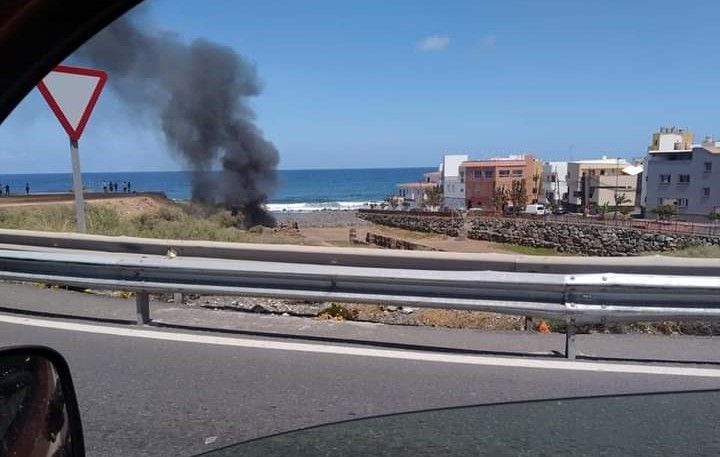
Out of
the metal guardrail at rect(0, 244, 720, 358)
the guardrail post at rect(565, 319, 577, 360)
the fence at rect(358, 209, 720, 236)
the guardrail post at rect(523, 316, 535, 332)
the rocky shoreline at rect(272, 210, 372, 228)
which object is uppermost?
the metal guardrail at rect(0, 244, 720, 358)

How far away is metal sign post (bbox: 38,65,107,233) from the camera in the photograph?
699 cm

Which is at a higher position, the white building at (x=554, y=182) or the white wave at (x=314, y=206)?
the white building at (x=554, y=182)

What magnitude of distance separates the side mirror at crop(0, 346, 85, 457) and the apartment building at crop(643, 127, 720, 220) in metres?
74.1

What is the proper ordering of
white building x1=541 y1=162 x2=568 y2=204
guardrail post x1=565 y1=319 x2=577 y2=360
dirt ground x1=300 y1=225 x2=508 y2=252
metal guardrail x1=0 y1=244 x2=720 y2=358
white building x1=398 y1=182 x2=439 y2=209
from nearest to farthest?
metal guardrail x1=0 y1=244 x2=720 y2=358
guardrail post x1=565 y1=319 x2=577 y2=360
dirt ground x1=300 y1=225 x2=508 y2=252
white building x1=541 y1=162 x2=568 y2=204
white building x1=398 y1=182 x2=439 y2=209

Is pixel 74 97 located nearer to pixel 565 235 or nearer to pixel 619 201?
pixel 565 235

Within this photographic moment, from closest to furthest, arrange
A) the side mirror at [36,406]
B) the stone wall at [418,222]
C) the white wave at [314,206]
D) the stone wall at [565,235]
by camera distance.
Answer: the side mirror at [36,406] < the stone wall at [565,235] < the stone wall at [418,222] < the white wave at [314,206]

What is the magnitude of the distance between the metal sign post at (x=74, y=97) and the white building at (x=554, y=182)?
329 feet

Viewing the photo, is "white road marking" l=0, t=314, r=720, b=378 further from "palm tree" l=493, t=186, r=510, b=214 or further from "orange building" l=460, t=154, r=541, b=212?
"orange building" l=460, t=154, r=541, b=212

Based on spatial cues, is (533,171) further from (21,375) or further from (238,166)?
(21,375)

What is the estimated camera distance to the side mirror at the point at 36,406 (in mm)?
1465

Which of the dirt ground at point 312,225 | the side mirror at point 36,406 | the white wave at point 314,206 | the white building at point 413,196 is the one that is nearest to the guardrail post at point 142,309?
the side mirror at point 36,406

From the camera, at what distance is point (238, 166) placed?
65.9 m

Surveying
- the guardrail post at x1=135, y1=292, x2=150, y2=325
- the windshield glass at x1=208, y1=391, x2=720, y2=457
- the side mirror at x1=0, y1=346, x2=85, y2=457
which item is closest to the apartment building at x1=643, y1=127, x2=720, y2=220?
the guardrail post at x1=135, y1=292, x2=150, y2=325

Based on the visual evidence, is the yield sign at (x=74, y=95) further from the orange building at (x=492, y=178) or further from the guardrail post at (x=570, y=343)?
the orange building at (x=492, y=178)
